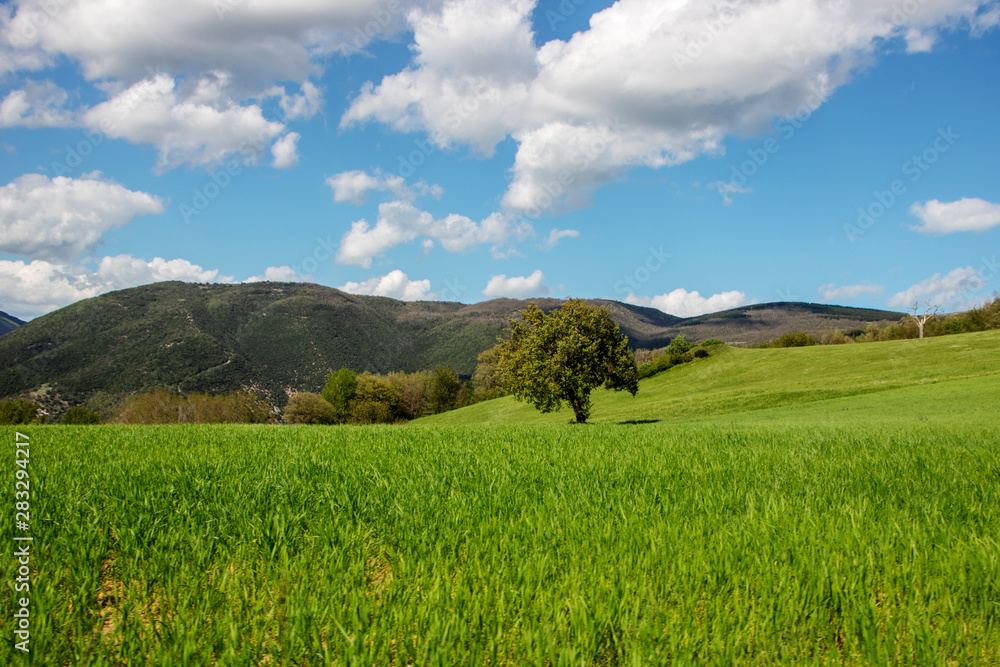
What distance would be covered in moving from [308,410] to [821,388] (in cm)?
8334

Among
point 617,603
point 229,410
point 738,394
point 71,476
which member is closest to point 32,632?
point 617,603

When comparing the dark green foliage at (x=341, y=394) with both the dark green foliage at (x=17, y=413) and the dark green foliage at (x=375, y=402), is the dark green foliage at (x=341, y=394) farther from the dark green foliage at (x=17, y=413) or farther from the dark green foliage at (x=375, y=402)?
the dark green foliage at (x=17, y=413)

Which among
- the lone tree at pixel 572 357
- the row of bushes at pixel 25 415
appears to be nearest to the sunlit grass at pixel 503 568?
the lone tree at pixel 572 357

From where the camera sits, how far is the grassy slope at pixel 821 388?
31.6m

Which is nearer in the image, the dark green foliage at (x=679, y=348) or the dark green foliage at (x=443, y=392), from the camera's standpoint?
the dark green foliage at (x=679, y=348)

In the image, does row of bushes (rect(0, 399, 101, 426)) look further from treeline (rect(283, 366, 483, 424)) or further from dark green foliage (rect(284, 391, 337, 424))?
treeline (rect(283, 366, 483, 424))

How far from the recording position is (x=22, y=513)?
3547mm

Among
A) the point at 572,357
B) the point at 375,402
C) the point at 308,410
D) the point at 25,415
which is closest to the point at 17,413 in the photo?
the point at 25,415

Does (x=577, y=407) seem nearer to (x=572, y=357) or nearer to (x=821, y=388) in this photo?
(x=572, y=357)

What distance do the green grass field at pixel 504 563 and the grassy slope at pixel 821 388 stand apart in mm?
23800

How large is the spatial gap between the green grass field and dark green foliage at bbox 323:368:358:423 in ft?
343

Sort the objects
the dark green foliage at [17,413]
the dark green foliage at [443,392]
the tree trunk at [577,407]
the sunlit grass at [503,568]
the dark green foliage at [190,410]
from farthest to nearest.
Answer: the dark green foliage at [443,392]
the dark green foliage at [190,410]
the dark green foliage at [17,413]
the tree trunk at [577,407]
the sunlit grass at [503,568]

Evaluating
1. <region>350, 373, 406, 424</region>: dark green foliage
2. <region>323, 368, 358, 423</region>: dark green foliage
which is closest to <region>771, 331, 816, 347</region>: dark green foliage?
<region>350, 373, 406, 424</region>: dark green foliage

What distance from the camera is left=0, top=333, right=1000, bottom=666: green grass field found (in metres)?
2.21
